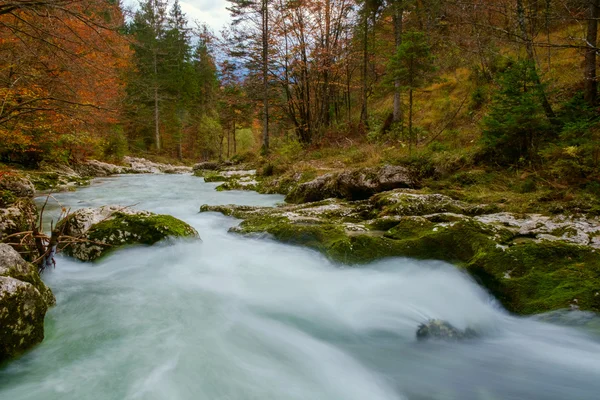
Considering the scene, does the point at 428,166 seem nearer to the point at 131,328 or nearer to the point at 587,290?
the point at 587,290

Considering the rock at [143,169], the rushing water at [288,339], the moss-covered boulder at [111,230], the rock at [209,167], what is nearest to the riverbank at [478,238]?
the rushing water at [288,339]

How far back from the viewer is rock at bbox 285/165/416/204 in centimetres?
739

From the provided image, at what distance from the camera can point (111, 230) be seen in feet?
15.5

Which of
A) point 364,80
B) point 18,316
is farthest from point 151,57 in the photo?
point 18,316

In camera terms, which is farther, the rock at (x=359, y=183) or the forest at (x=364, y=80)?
the rock at (x=359, y=183)

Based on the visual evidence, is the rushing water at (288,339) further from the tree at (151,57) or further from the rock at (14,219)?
the tree at (151,57)

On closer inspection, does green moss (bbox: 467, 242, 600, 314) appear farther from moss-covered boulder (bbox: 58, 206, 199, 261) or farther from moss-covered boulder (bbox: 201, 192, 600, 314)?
moss-covered boulder (bbox: 58, 206, 199, 261)

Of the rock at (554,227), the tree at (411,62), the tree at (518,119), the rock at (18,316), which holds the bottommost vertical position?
the rock at (18,316)

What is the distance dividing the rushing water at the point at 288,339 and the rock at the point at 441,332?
7 cm

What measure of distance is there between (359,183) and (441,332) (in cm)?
486

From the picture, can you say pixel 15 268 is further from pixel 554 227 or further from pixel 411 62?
pixel 411 62

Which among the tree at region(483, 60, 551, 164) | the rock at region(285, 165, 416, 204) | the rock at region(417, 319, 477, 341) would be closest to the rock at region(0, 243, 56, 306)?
the rock at region(417, 319, 477, 341)

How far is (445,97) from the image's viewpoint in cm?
1445

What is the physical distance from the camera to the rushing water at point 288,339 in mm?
2441
